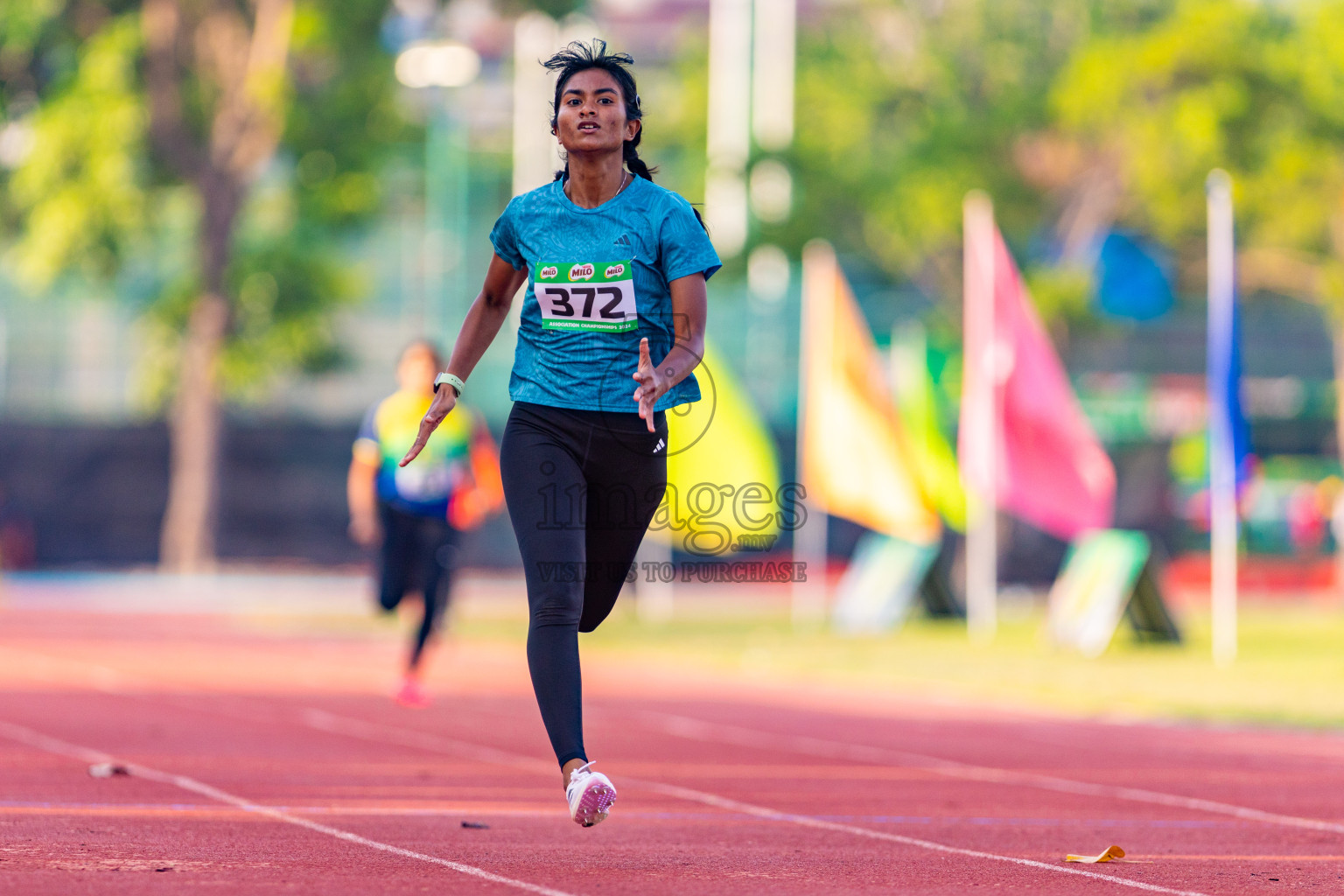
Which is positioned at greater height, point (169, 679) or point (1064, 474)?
point (1064, 474)

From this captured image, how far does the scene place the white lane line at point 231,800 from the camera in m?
5.27

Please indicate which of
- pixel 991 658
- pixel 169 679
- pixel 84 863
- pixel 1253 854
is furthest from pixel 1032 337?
pixel 84 863

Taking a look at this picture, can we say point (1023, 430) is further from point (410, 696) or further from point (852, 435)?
point (410, 696)

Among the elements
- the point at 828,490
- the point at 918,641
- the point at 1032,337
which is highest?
the point at 1032,337

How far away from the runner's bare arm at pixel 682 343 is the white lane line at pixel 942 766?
290 cm

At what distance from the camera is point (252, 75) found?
1141 inches

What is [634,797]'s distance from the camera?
7590mm

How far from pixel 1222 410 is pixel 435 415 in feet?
38.2

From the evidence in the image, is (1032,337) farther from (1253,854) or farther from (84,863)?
(84,863)

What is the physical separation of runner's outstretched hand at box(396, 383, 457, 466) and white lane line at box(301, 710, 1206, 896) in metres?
1.94

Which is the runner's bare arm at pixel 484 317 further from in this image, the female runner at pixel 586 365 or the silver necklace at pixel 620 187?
the silver necklace at pixel 620 187

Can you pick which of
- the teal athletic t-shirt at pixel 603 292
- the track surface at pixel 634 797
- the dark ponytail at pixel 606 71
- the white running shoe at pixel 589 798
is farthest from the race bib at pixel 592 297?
the track surface at pixel 634 797

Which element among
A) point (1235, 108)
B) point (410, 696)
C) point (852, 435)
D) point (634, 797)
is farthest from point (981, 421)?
point (634, 797)

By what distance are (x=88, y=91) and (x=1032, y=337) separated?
14.9m
